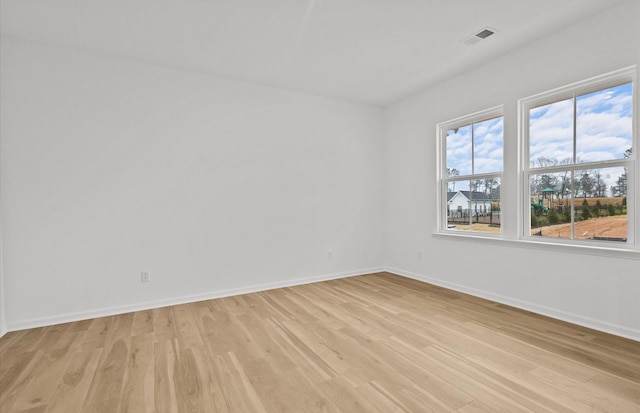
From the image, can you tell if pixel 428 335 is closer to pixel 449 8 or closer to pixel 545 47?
pixel 449 8

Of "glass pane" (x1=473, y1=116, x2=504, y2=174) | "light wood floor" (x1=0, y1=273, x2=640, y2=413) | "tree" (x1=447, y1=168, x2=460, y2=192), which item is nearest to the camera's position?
"light wood floor" (x1=0, y1=273, x2=640, y2=413)

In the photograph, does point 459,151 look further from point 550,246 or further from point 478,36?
point 550,246

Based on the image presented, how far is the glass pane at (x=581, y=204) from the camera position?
8.90 ft

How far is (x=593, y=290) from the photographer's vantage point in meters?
2.75

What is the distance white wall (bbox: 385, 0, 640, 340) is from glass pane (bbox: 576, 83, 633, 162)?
248mm

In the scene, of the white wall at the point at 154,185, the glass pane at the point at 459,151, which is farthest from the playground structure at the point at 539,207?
the white wall at the point at 154,185

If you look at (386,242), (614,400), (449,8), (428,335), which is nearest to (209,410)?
(428,335)

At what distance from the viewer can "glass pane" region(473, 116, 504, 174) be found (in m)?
3.67

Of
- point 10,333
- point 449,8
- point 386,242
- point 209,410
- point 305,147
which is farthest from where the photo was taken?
point 386,242

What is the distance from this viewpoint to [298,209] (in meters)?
4.48

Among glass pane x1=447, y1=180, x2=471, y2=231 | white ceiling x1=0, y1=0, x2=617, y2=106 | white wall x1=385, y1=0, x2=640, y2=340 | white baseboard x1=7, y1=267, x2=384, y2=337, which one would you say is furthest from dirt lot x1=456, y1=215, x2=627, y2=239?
white baseboard x1=7, y1=267, x2=384, y2=337

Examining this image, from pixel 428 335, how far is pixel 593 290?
5.27 feet

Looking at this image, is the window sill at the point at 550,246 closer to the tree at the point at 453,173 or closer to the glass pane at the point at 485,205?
the glass pane at the point at 485,205

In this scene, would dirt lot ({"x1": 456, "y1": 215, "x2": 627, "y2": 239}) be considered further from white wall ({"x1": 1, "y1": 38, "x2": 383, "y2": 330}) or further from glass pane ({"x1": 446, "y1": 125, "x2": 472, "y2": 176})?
white wall ({"x1": 1, "y1": 38, "x2": 383, "y2": 330})
